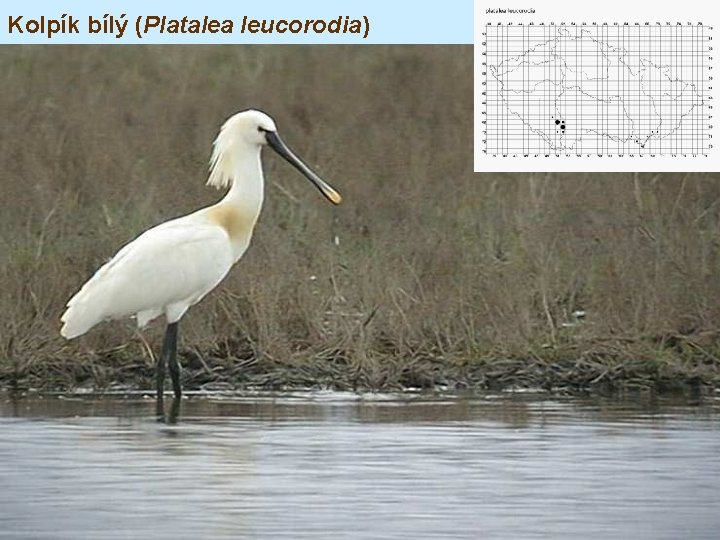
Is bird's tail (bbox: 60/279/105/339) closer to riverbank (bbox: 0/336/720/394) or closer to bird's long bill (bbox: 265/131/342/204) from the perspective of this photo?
riverbank (bbox: 0/336/720/394)

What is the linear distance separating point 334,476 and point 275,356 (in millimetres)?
4163

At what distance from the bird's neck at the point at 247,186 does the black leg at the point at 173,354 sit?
4.01 ft

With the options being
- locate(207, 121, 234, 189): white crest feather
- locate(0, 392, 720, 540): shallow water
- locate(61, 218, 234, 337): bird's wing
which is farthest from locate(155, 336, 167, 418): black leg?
locate(207, 121, 234, 189): white crest feather

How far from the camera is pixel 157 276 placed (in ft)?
49.5

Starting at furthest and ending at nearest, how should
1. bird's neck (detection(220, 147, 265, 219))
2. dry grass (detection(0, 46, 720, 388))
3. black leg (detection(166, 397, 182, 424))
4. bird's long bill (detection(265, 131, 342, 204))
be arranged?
bird's long bill (detection(265, 131, 342, 204)) → bird's neck (detection(220, 147, 265, 219)) → dry grass (detection(0, 46, 720, 388)) → black leg (detection(166, 397, 182, 424))

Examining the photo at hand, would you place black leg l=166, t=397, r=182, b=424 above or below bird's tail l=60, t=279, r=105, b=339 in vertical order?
below

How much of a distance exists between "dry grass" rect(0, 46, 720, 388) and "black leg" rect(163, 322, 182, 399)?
0.52 m

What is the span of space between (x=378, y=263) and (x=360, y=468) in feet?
16.9

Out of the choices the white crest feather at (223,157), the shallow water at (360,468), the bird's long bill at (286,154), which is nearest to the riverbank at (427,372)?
the shallow water at (360,468)

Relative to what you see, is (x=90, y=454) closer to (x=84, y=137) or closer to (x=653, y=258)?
(x=653, y=258)

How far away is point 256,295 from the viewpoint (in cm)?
1559

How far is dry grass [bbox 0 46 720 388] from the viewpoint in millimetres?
15289

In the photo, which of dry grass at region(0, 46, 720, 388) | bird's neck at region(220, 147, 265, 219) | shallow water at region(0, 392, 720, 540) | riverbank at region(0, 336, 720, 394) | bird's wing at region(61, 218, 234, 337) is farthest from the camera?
bird's neck at region(220, 147, 265, 219)

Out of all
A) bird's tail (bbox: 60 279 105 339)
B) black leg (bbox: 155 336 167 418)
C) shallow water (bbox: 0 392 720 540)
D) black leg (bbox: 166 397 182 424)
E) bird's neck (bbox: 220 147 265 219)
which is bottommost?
shallow water (bbox: 0 392 720 540)
